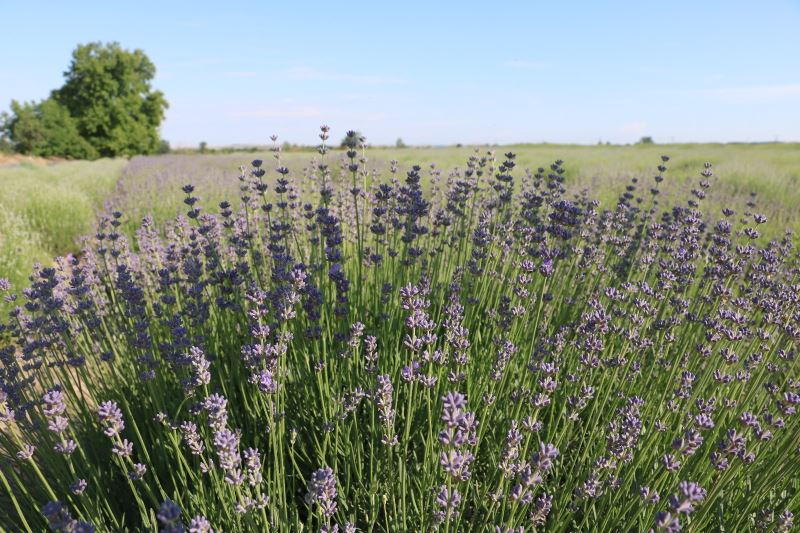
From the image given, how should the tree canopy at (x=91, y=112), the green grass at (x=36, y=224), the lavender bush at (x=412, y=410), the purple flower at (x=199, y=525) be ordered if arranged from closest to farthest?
the purple flower at (x=199, y=525) < the lavender bush at (x=412, y=410) < the green grass at (x=36, y=224) < the tree canopy at (x=91, y=112)

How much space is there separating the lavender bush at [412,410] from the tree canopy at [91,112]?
44.2 metres

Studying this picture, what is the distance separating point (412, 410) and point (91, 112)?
47894 mm

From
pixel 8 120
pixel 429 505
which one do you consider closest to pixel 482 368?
pixel 429 505

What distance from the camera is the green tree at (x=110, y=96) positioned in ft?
125

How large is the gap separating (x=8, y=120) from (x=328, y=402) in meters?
56.2

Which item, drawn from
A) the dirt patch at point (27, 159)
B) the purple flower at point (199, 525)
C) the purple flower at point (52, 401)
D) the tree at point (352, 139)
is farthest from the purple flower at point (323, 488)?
the dirt patch at point (27, 159)

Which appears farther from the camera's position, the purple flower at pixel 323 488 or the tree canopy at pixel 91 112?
the tree canopy at pixel 91 112

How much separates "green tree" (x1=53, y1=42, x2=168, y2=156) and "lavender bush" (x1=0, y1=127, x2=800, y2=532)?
44113 mm

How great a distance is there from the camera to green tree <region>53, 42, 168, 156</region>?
3797cm

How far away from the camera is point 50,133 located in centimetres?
3809

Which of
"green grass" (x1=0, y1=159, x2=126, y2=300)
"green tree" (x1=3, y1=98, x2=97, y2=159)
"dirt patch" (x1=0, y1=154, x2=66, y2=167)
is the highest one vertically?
"green tree" (x1=3, y1=98, x2=97, y2=159)

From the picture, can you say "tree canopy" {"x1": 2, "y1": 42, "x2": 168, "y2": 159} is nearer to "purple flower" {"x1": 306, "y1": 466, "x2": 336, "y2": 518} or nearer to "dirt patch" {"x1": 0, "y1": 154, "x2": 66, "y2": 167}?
"dirt patch" {"x1": 0, "y1": 154, "x2": 66, "y2": 167}

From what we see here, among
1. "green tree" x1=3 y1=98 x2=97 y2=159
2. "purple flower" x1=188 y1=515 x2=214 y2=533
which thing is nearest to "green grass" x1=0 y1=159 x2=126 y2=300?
"purple flower" x1=188 y1=515 x2=214 y2=533

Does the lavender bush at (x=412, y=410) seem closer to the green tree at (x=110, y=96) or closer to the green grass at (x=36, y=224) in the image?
the green grass at (x=36, y=224)
